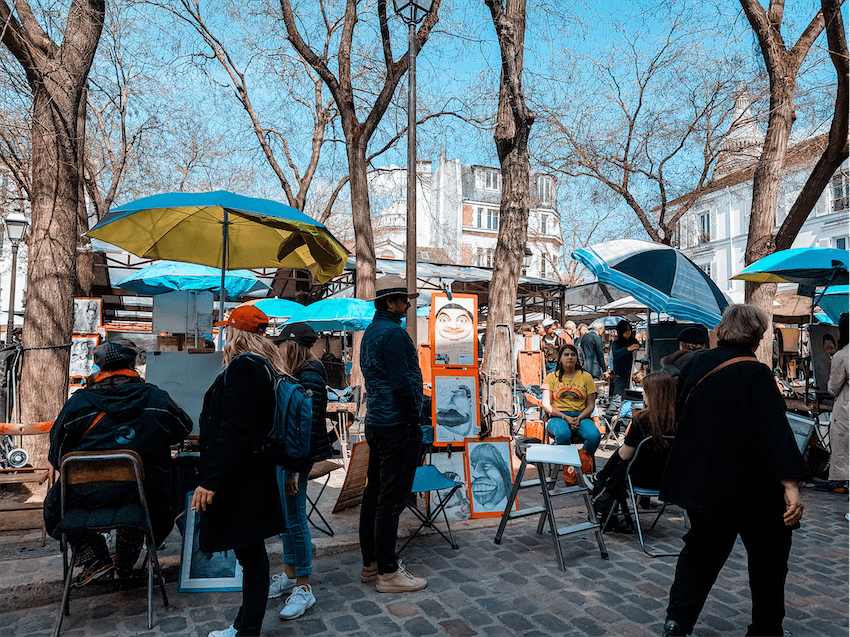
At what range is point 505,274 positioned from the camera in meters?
8.09

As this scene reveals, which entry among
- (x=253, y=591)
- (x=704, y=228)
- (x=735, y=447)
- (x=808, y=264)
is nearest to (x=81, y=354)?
(x=253, y=591)

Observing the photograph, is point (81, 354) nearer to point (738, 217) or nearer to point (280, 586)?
point (280, 586)

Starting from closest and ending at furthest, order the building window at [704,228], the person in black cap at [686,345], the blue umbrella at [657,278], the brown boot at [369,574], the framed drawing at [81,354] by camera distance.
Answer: the brown boot at [369,574], the blue umbrella at [657,278], the person in black cap at [686,345], the framed drawing at [81,354], the building window at [704,228]

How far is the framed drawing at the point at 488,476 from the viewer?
574 cm

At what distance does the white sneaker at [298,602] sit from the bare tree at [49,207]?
11.1 feet

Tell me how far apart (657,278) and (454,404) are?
2.42 meters

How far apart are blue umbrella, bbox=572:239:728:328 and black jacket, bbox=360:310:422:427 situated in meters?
2.91

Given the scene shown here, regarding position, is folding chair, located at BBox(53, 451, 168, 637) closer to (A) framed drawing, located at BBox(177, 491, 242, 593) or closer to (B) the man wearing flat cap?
(A) framed drawing, located at BBox(177, 491, 242, 593)

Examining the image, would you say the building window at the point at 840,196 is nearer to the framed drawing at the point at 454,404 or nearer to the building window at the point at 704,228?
the building window at the point at 704,228

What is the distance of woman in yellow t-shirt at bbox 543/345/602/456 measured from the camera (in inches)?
264

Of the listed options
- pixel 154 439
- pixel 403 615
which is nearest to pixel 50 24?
pixel 154 439

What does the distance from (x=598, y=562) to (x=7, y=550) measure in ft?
14.3

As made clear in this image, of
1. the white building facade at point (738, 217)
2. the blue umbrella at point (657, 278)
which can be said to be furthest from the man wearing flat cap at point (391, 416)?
the white building facade at point (738, 217)

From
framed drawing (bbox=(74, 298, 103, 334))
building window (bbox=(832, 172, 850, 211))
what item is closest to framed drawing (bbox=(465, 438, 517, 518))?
framed drawing (bbox=(74, 298, 103, 334))
